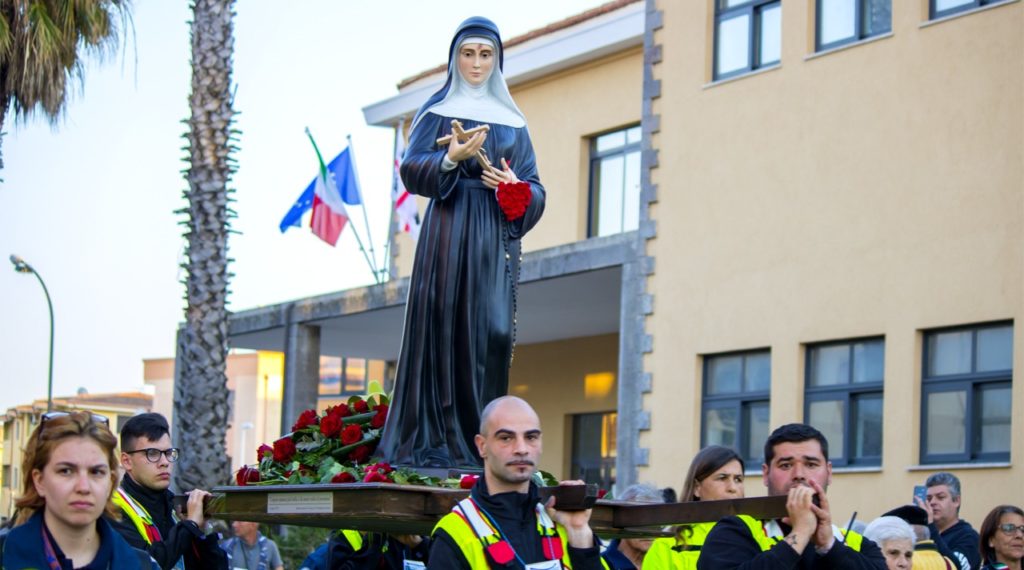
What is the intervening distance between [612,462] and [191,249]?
1196 centimetres

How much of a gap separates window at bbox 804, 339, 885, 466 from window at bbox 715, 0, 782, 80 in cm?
376

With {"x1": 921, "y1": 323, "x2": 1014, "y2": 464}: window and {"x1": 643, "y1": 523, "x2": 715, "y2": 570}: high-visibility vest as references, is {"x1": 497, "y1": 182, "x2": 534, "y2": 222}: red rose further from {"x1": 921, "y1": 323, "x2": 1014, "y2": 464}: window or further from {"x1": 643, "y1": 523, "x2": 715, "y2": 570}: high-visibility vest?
{"x1": 921, "y1": 323, "x2": 1014, "y2": 464}: window

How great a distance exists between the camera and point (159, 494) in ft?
24.8

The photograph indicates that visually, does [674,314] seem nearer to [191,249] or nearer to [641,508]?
[191,249]

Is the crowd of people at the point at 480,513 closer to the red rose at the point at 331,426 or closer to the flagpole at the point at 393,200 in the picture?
the red rose at the point at 331,426

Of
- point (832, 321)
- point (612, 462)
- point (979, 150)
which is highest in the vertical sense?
point (979, 150)

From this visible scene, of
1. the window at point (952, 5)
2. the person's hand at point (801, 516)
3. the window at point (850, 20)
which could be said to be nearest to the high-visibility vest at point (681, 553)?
the person's hand at point (801, 516)

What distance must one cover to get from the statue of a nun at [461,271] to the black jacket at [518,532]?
190 centimetres

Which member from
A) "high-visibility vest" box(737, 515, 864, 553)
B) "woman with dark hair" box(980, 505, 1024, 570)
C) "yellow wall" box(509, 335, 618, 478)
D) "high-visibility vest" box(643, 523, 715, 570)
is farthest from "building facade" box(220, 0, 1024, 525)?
"high-visibility vest" box(737, 515, 864, 553)

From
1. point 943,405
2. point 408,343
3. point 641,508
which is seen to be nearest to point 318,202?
point 943,405

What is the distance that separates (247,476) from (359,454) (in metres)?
0.53

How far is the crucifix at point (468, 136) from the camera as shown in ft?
25.0

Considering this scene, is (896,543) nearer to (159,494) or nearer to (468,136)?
(468,136)

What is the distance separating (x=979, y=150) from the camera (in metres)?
18.5
